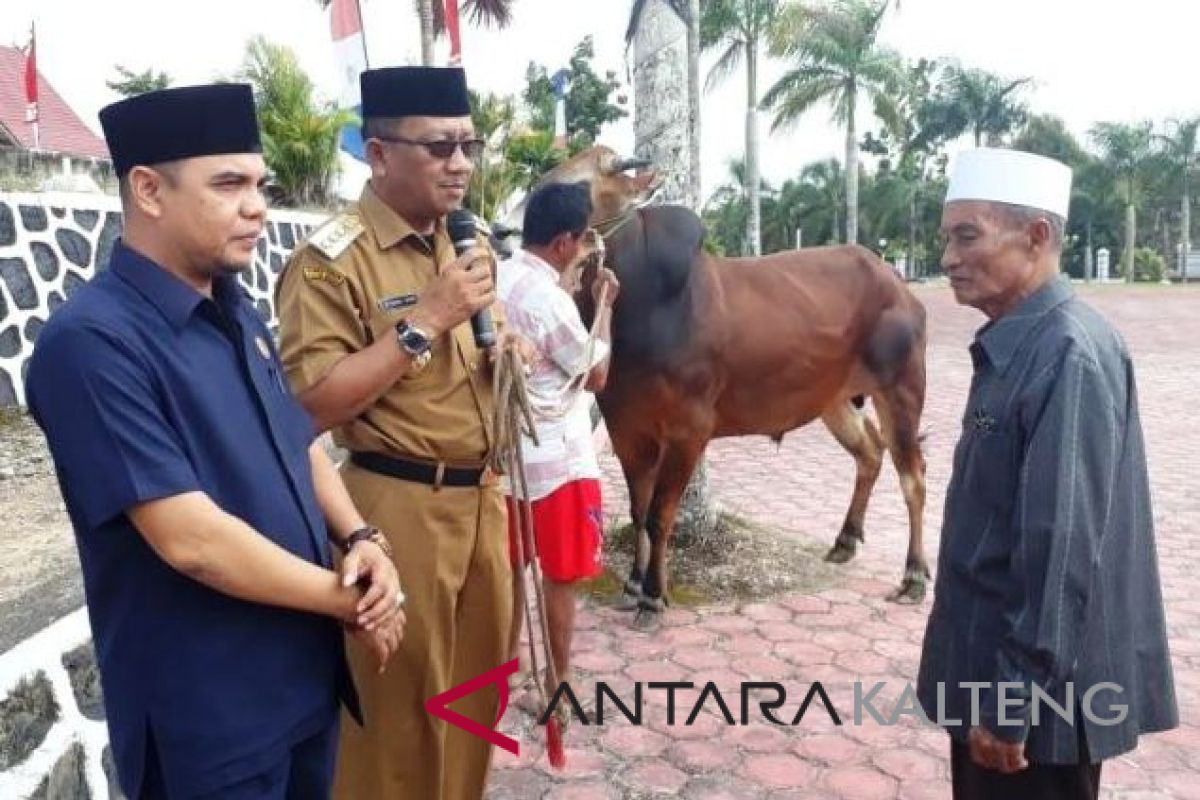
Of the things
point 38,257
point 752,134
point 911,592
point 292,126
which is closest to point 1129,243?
point 752,134

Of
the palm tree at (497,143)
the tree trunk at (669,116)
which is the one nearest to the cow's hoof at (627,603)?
the tree trunk at (669,116)

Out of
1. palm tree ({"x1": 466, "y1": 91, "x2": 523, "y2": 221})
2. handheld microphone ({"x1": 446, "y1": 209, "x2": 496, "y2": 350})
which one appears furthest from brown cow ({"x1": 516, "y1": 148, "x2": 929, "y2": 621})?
palm tree ({"x1": 466, "y1": 91, "x2": 523, "y2": 221})

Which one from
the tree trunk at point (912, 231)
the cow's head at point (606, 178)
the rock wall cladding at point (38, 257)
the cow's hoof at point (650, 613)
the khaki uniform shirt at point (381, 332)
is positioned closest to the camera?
the khaki uniform shirt at point (381, 332)

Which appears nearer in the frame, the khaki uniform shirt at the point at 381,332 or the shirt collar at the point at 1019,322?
the shirt collar at the point at 1019,322

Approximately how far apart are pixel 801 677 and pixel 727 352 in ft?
4.84

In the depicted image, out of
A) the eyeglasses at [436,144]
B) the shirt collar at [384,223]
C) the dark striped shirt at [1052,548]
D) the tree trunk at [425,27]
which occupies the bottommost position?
the dark striped shirt at [1052,548]

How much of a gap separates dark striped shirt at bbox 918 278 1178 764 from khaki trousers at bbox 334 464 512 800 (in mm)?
1073

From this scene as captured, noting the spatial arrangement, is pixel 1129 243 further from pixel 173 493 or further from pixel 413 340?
pixel 173 493

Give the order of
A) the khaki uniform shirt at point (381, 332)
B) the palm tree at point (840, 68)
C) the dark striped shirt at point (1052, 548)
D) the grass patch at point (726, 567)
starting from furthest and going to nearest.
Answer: the palm tree at point (840, 68)
the grass patch at point (726, 567)
the khaki uniform shirt at point (381, 332)
the dark striped shirt at point (1052, 548)

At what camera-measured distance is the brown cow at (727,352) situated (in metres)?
4.29

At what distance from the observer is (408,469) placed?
226 cm

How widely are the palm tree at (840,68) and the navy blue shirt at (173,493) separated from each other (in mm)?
26587

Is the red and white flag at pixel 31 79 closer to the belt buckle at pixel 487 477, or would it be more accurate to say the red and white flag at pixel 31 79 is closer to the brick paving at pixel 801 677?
the brick paving at pixel 801 677

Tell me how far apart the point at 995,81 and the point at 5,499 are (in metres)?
43.5
